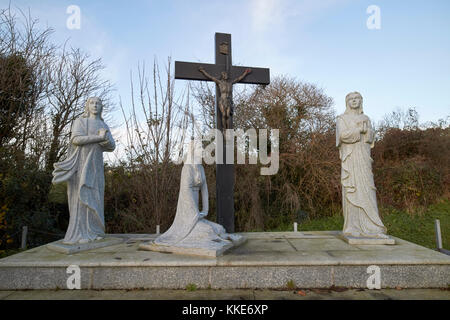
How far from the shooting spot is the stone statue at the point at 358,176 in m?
4.37

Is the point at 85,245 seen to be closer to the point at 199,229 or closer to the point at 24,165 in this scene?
the point at 199,229

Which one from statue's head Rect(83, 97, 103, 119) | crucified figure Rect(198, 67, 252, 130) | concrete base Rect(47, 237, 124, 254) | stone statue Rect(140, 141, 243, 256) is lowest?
concrete base Rect(47, 237, 124, 254)

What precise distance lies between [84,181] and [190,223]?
1889 millimetres

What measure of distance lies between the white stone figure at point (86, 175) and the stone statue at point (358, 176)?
4.17m

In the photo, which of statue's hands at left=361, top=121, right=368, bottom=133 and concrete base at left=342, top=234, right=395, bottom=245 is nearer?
concrete base at left=342, top=234, right=395, bottom=245

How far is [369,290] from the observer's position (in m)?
3.19

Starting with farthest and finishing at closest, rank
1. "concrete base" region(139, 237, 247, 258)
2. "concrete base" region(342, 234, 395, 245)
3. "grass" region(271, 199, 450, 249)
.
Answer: "grass" region(271, 199, 450, 249)
"concrete base" region(342, 234, 395, 245)
"concrete base" region(139, 237, 247, 258)

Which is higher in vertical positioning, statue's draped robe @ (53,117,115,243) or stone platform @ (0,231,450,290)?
statue's draped robe @ (53,117,115,243)

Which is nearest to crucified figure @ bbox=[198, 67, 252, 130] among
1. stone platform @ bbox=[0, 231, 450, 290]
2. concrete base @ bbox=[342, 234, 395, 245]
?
stone platform @ bbox=[0, 231, 450, 290]

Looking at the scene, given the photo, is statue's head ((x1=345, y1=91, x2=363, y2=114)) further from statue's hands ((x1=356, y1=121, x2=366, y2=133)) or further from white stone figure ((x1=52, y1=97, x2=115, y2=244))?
white stone figure ((x1=52, y1=97, x2=115, y2=244))

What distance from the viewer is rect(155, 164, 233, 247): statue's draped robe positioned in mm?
3904

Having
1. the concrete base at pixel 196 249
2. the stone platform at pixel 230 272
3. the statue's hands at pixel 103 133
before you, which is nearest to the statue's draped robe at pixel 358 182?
the stone platform at pixel 230 272

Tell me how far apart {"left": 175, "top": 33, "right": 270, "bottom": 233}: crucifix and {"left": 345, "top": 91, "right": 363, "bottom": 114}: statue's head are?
200cm

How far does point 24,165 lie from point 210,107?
5.50 metres
